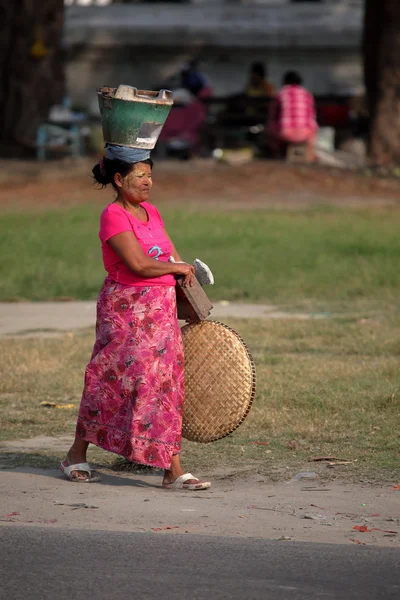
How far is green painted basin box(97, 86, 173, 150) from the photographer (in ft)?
18.6

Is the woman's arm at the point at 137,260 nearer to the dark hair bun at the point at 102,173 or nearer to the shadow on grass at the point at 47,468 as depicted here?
the dark hair bun at the point at 102,173

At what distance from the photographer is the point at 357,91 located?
33.8 metres

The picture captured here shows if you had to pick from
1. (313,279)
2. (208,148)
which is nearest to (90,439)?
(313,279)

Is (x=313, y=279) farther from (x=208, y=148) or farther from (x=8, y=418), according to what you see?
(x=208, y=148)

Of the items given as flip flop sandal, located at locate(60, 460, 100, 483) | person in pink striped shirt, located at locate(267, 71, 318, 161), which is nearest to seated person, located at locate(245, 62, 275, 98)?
person in pink striped shirt, located at locate(267, 71, 318, 161)

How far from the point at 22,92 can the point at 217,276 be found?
14.8m

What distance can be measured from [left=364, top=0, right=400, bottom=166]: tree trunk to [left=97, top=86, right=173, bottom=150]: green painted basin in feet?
56.6

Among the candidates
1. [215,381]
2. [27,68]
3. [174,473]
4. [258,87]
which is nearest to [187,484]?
[174,473]

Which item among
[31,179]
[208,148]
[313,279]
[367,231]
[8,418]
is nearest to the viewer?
[8,418]

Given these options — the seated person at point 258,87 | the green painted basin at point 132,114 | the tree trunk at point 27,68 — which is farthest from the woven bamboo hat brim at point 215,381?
the seated person at point 258,87

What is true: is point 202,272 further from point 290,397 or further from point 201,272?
point 290,397

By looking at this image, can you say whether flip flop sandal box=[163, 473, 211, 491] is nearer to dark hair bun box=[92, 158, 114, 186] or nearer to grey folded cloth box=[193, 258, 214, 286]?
grey folded cloth box=[193, 258, 214, 286]

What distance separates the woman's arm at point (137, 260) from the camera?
5.67 metres

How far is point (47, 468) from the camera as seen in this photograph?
6301 millimetres
